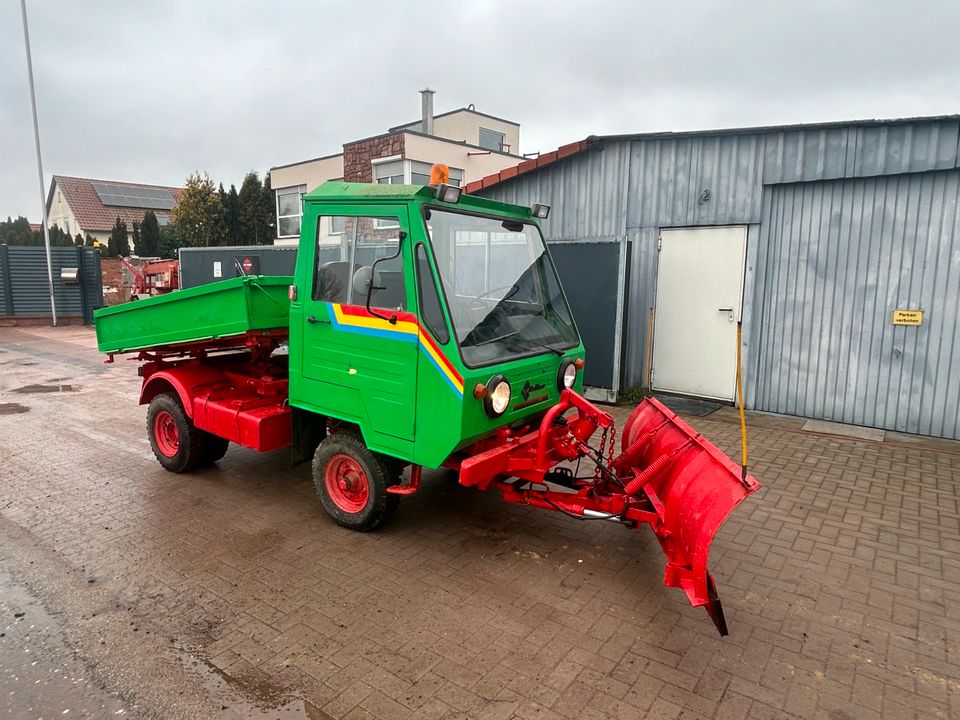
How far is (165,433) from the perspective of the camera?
6.16 meters

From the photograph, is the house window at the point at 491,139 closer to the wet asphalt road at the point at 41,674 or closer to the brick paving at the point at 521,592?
the brick paving at the point at 521,592

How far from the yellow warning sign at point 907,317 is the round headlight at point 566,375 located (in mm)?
4894

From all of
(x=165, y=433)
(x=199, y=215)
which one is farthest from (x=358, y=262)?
(x=199, y=215)

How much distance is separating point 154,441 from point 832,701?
5.86 m

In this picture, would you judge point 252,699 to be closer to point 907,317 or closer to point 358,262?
point 358,262

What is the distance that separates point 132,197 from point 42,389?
3830 cm

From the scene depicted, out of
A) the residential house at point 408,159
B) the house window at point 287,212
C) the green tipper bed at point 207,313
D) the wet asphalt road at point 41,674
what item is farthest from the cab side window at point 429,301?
the house window at point 287,212

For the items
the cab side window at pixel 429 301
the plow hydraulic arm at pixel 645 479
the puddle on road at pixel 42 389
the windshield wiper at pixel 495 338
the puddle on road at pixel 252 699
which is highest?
the cab side window at pixel 429 301

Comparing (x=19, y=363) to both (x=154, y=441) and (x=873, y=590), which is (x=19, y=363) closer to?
(x=154, y=441)

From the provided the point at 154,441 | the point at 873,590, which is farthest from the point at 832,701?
the point at 154,441

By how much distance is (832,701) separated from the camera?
289 centimetres

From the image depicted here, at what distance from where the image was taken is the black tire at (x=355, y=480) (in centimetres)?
436

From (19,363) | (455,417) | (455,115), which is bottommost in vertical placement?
(19,363)

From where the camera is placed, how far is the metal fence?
19.0m
